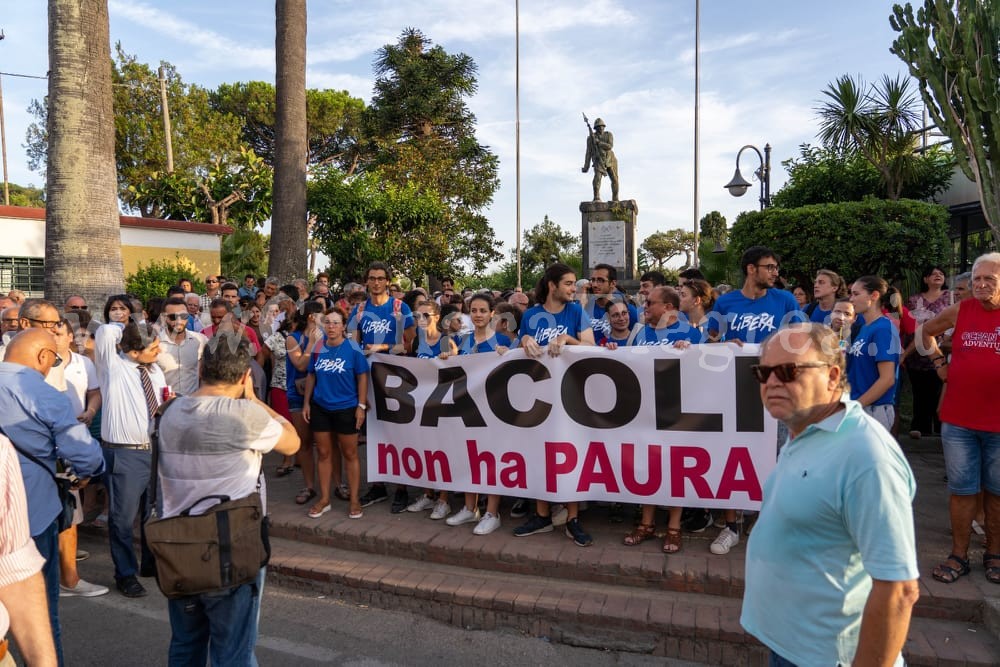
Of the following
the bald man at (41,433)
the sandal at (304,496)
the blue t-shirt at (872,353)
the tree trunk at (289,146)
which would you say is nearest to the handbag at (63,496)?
the bald man at (41,433)

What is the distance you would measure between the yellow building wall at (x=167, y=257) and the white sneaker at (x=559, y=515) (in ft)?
45.6

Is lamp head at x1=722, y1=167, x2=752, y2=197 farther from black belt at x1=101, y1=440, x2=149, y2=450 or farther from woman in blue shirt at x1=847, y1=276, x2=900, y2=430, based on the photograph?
black belt at x1=101, y1=440, x2=149, y2=450

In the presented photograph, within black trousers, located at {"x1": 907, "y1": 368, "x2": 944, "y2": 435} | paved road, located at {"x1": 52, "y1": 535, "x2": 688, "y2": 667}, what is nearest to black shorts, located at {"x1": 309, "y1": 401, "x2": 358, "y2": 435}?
paved road, located at {"x1": 52, "y1": 535, "x2": 688, "y2": 667}

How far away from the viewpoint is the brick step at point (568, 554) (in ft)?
12.6

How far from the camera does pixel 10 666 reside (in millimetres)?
1828

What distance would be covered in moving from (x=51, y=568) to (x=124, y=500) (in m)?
1.22

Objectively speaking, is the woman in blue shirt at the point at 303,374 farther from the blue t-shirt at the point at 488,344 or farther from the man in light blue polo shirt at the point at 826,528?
the man in light blue polo shirt at the point at 826,528

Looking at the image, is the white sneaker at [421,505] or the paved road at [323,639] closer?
the paved road at [323,639]

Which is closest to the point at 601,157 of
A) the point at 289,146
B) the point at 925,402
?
the point at 289,146

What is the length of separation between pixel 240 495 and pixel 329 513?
2800mm

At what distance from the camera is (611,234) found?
18328 mm

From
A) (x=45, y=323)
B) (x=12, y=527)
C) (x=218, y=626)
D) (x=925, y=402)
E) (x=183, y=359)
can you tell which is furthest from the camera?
(x=925, y=402)

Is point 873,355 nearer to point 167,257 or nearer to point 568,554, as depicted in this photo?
point 568,554

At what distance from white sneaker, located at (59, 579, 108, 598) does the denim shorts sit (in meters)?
5.38
